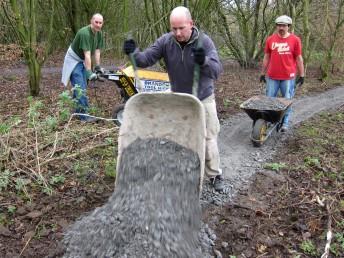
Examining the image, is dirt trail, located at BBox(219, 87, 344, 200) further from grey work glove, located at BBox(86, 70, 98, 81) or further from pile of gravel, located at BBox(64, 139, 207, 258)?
grey work glove, located at BBox(86, 70, 98, 81)

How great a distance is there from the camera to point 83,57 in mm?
6504

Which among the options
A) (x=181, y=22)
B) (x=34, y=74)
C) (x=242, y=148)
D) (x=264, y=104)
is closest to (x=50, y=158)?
(x=181, y=22)

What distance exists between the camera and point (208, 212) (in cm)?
396

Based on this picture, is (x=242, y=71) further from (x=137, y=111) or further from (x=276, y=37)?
(x=137, y=111)

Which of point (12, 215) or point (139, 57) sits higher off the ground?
point (139, 57)

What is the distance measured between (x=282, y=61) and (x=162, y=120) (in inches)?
132

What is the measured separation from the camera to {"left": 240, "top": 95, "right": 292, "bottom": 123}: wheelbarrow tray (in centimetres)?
577

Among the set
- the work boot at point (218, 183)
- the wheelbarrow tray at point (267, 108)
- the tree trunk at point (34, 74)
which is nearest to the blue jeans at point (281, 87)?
the wheelbarrow tray at point (267, 108)

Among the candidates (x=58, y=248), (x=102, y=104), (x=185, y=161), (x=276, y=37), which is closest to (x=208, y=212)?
(x=185, y=161)

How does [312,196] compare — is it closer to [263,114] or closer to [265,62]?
[263,114]

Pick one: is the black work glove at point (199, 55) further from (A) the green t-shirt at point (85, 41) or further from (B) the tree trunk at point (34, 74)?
(B) the tree trunk at point (34, 74)

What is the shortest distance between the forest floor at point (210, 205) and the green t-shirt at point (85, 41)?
1.22 meters

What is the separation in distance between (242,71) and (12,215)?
1200cm

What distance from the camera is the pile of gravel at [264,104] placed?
588 centimetres
